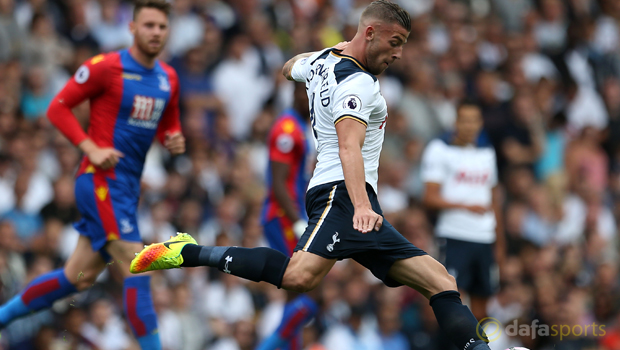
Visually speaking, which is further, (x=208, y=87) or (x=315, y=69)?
(x=208, y=87)

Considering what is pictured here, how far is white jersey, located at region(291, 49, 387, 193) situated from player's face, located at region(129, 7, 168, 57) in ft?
5.41

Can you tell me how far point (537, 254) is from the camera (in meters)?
12.2

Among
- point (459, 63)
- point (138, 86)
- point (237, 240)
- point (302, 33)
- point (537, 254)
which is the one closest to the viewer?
point (138, 86)

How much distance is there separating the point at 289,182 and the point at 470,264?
229cm

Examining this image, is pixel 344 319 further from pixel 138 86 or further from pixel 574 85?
pixel 574 85

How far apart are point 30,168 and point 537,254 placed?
7267mm

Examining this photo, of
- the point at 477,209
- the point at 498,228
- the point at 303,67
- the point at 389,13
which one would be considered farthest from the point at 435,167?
the point at 389,13

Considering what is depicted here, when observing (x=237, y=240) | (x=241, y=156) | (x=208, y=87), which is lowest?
(x=237, y=240)

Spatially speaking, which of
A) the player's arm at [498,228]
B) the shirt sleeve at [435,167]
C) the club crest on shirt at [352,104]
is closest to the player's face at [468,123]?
the shirt sleeve at [435,167]

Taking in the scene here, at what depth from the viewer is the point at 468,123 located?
920 cm

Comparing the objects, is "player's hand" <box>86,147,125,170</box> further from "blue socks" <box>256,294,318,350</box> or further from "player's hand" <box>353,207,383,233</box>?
"player's hand" <box>353,207,383,233</box>

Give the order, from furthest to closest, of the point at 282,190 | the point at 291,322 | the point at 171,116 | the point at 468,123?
the point at 468,123 < the point at 282,190 < the point at 291,322 < the point at 171,116

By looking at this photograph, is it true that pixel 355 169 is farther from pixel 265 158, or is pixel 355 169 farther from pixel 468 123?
pixel 265 158

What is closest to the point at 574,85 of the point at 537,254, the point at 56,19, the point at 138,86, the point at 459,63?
the point at 459,63
